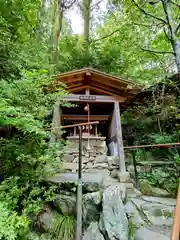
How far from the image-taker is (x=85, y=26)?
8.79m

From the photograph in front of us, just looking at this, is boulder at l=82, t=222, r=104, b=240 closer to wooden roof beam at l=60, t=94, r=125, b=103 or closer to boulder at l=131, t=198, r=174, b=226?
boulder at l=131, t=198, r=174, b=226

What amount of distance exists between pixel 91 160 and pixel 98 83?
7.52 ft

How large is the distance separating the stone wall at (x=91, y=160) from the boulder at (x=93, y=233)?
1859 mm

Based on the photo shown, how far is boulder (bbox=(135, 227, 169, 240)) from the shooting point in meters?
2.14

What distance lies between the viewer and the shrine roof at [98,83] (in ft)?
14.8

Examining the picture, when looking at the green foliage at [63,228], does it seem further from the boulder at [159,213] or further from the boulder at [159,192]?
the boulder at [159,192]

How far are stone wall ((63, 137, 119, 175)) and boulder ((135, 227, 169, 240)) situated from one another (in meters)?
2.01

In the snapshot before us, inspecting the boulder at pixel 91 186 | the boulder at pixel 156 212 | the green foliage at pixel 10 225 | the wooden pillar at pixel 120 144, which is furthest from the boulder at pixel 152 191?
the green foliage at pixel 10 225

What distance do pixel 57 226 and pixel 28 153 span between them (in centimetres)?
128

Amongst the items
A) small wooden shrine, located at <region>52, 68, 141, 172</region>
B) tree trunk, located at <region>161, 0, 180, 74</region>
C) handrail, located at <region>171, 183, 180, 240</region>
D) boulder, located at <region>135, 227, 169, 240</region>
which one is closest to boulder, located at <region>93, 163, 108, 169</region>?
small wooden shrine, located at <region>52, 68, 141, 172</region>

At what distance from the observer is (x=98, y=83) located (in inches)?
197

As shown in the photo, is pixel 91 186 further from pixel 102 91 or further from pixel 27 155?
pixel 102 91

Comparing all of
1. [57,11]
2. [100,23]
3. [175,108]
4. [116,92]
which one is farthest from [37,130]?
[100,23]

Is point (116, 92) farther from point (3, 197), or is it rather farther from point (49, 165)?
point (3, 197)
